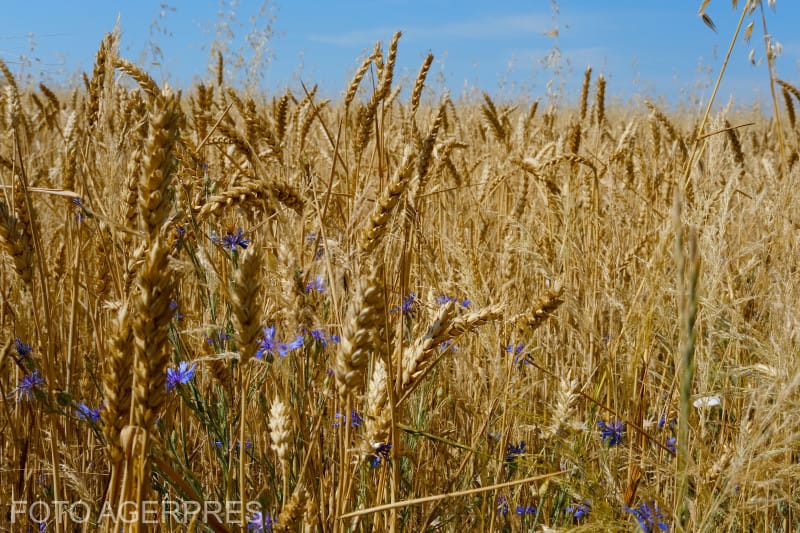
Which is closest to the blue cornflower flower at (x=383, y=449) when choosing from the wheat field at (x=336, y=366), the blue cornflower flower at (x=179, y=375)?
the wheat field at (x=336, y=366)

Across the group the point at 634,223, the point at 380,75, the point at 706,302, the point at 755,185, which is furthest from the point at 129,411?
the point at 755,185

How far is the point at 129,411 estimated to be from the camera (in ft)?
1.84

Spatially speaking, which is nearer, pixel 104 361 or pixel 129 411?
pixel 129 411

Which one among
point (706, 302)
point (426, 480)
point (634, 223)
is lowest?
point (426, 480)

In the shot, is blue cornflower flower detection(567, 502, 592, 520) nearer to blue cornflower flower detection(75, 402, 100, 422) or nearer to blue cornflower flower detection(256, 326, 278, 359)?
blue cornflower flower detection(256, 326, 278, 359)

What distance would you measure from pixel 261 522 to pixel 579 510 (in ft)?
2.04

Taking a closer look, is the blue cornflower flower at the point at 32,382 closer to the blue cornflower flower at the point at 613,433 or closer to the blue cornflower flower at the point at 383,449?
the blue cornflower flower at the point at 383,449

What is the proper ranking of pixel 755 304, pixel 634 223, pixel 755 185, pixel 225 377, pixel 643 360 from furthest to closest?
pixel 755 185 < pixel 634 223 < pixel 755 304 < pixel 643 360 < pixel 225 377

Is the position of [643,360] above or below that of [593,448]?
above

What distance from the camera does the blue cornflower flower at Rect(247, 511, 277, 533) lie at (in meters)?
1.03

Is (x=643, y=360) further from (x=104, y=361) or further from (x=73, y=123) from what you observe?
(x=73, y=123)

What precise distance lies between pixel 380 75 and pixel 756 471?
894mm

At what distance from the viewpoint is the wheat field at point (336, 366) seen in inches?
25.9

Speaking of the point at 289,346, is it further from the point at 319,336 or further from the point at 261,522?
the point at 261,522
